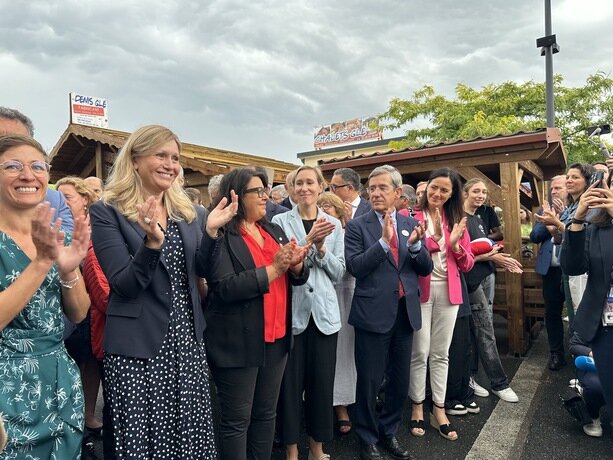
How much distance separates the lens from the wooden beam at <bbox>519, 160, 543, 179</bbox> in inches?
239

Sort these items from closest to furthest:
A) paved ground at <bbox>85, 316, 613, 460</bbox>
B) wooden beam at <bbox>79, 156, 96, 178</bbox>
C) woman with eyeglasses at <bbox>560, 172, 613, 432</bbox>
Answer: woman with eyeglasses at <bbox>560, 172, 613, 432</bbox> < paved ground at <bbox>85, 316, 613, 460</bbox> < wooden beam at <bbox>79, 156, 96, 178</bbox>

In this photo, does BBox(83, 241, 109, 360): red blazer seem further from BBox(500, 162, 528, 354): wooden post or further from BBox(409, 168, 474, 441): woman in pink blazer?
BBox(500, 162, 528, 354): wooden post

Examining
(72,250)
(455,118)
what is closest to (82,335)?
(72,250)

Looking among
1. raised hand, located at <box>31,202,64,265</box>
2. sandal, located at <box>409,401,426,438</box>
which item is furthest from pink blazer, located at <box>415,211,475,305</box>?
raised hand, located at <box>31,202,64,265</box>

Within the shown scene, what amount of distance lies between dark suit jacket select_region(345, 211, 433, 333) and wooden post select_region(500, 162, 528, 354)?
2.78m

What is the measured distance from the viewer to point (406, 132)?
18422mm

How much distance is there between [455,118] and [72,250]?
17.4 metres

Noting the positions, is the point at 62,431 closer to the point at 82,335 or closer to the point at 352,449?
Answer: the point at 82,335

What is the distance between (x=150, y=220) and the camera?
1818 millimetres

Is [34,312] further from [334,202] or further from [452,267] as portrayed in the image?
[452,267]

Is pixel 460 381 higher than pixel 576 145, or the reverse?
pixel 576 145

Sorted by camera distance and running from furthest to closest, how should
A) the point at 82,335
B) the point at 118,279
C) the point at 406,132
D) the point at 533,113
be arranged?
the point at 406,132
the point at 533,113
the point at 82,335
the point at 118,279

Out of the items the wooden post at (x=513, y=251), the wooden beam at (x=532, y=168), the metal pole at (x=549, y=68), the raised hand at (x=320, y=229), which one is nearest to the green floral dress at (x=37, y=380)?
the raised hand at (x=320, y=229)

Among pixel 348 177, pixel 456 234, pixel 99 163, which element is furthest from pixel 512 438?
pixel 99 163
